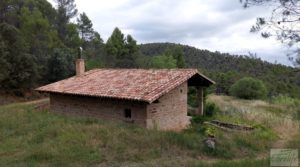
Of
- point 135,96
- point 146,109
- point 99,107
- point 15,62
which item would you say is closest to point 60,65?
point 15,62

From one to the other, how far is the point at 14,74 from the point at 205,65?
117ft

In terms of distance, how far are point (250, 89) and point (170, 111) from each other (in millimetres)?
28771

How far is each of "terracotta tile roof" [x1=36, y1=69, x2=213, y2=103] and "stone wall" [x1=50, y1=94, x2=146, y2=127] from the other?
1.51 feet

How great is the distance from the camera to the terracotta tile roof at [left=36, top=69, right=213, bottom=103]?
50.2ft

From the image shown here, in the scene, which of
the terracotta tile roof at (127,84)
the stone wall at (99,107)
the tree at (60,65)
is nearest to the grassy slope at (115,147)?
the stone wall at (99,107)

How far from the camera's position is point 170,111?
1642 cm

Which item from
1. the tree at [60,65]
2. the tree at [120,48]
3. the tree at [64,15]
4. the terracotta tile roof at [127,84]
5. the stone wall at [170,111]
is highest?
the tree at [64,15]

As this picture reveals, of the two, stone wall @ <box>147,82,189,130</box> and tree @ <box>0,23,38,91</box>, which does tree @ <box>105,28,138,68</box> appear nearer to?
tree @ <box>0,23,38,91</box>

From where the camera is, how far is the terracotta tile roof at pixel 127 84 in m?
15.3

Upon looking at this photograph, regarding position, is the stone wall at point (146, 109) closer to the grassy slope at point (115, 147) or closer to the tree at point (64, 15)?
the grassy slope at point (115, 147)

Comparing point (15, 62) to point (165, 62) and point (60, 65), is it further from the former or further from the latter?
point (165, 62)

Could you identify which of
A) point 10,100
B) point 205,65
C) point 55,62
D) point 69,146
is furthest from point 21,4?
point 69,146

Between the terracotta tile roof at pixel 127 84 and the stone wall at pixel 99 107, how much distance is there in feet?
1.51

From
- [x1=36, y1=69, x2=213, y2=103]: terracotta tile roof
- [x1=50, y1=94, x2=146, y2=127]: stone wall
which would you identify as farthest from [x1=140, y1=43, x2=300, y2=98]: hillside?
[x1=50, y1=94, x2=146, y2=127]: stone wall
